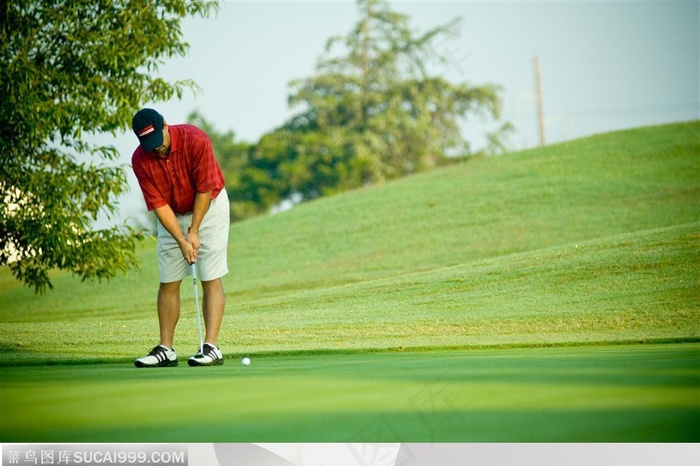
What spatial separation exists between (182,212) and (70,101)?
419 cm

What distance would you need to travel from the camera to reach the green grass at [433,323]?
11.6 feet

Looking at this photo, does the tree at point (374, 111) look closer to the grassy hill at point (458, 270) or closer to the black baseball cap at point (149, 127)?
the grassy hill at point (458, 270)

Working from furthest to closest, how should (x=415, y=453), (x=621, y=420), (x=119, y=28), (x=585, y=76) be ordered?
(x=585, y=76)
(x=119, y=28)
(x=415, y=453)
(x=621, y=420)

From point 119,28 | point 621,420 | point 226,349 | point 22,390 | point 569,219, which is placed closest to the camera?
point 621,420

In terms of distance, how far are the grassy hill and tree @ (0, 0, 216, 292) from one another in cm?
93

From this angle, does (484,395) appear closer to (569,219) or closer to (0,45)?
(0,45)

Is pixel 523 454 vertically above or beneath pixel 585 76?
beneath

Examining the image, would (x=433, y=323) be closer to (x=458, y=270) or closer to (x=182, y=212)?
(x=182, y=212)

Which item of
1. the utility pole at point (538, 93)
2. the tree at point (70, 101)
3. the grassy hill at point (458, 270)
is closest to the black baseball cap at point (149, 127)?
the grassy hill at point (458, 270)

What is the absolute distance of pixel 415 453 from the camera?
3.89 meters

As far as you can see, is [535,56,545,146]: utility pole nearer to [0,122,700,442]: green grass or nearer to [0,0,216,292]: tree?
[0,122,700,442]: green grass

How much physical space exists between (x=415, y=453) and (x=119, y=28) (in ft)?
23.0

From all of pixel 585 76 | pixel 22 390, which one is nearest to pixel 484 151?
pixel 585 76

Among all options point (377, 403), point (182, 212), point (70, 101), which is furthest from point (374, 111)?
point (377, 403)
